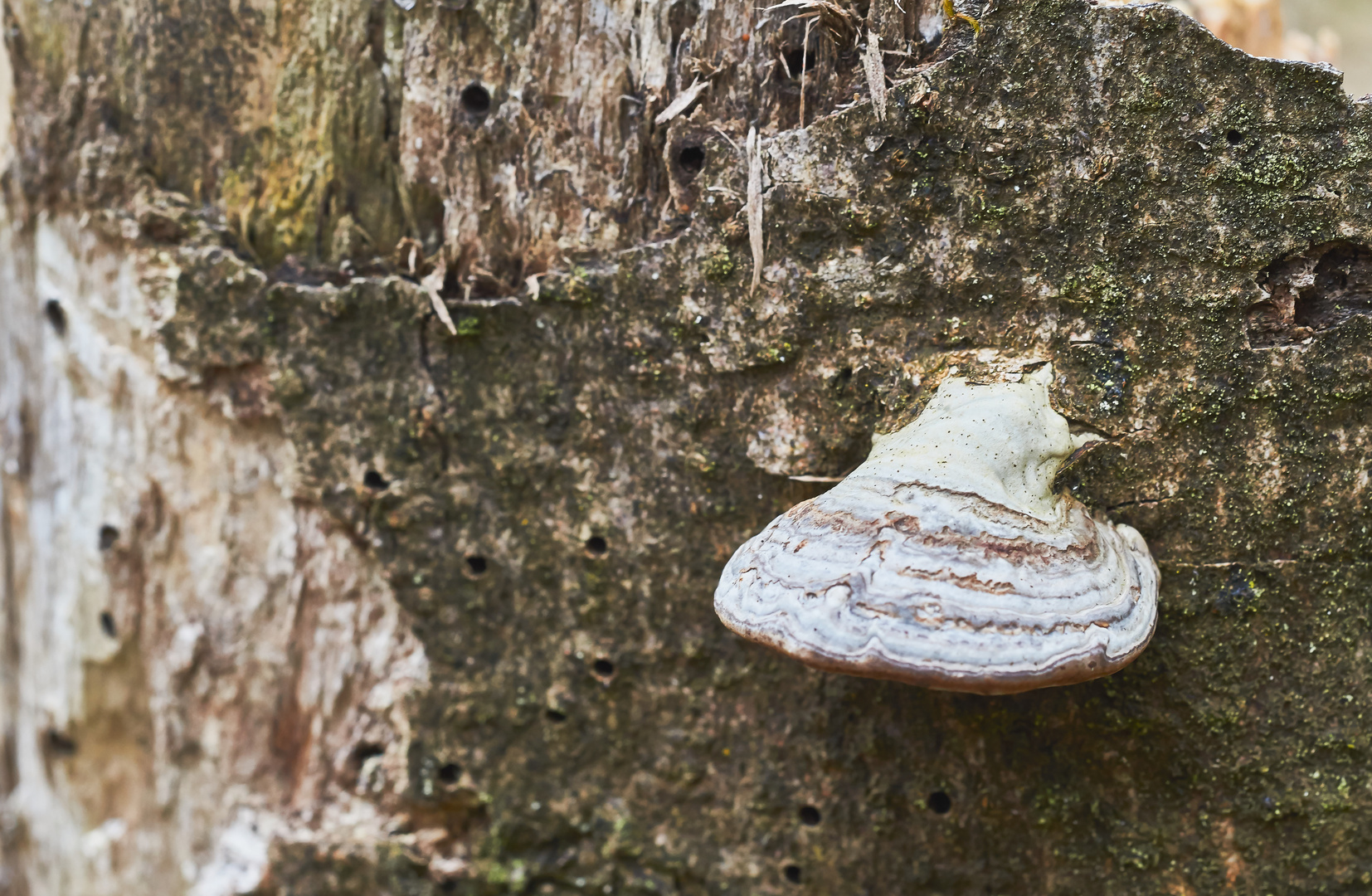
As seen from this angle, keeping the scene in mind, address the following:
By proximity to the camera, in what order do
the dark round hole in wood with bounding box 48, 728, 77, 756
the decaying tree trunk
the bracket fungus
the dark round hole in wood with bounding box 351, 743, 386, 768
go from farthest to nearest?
1. the dark round hole in wood with bounding box 48, 728, 77, 756
2. the dark round hole in wood with bounding box 351, 743, 386, 768
3. the decaying tree trunk
4. the bracket fungus

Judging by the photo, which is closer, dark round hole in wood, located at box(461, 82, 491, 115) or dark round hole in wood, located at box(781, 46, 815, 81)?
dark round hole in wood, located at box(781, 46, 815, 81)

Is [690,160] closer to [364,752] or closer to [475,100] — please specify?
[475,100]

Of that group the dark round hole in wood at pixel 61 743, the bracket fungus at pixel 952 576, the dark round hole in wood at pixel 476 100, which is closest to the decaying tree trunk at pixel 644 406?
the dark round hole in wood at pixel 476 100

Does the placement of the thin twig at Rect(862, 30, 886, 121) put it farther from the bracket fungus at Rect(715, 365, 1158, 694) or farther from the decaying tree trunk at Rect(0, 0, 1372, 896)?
the bracket fungus at Rect(715, 365, 1158, 694)

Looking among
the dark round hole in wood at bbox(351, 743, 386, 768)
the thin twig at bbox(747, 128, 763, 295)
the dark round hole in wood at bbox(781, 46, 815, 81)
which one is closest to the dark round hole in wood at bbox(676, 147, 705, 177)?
the thin twig at bbox(747, 128, 763, 295)

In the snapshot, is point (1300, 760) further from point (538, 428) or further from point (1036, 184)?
point (538, 428)

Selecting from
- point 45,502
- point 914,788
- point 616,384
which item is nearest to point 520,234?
point 616,384

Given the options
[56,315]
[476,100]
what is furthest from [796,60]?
[56,315]
